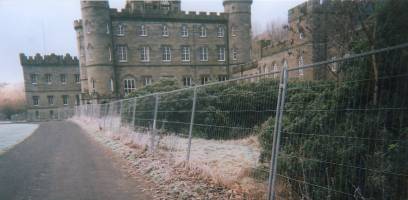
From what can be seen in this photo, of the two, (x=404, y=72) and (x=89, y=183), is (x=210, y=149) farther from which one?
(x=404, y=72)

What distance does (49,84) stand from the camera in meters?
57.1

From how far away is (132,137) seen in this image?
11.0 m

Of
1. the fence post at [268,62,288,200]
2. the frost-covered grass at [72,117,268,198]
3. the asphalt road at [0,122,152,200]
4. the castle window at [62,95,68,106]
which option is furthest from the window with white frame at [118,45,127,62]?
the fence post at [268,62,288,200]

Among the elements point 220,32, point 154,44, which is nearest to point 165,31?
point 154,44

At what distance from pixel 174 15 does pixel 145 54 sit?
7606 millimetres

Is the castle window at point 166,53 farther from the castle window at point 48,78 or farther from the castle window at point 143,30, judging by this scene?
the castle window at point 48,78

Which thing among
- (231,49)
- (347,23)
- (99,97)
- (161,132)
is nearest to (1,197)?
(161,132)

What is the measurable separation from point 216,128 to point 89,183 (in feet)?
10.0

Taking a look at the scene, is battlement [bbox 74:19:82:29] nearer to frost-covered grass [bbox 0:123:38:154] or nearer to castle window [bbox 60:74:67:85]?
castle window [bbox 60:74:67:85]

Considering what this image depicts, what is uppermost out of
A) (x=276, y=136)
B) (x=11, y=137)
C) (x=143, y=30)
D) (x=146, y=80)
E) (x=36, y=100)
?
(x=143, y=30)

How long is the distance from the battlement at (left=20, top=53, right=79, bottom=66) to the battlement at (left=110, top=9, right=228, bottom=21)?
63.6 feet

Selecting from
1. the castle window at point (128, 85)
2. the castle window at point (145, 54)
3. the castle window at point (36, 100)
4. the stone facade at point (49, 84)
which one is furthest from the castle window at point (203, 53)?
the castle window at point (36, 100)

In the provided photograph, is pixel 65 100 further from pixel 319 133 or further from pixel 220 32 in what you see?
pixel 319 133

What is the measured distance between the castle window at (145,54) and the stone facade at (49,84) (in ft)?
64.3
